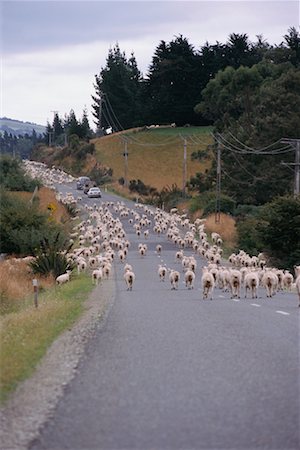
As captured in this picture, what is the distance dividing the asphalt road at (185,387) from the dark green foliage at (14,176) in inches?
2370

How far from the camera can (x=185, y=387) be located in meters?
10.2

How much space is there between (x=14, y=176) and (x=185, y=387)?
6989cm

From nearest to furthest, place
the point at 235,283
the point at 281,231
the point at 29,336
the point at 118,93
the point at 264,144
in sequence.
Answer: the point at 29,336, the point at 235,283, the point at 281,231, the point at 264,144, the point at 118,93

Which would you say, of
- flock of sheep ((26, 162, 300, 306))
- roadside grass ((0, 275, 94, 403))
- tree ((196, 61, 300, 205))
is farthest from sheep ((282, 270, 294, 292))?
tree ((196, 61, 300, 205))

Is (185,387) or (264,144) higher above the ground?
(264,144)

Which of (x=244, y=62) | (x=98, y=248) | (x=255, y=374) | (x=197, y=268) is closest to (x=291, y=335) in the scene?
(x=255, y=374)

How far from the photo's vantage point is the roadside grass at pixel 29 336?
11203 mm

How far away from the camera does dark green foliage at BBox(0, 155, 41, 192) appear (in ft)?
254

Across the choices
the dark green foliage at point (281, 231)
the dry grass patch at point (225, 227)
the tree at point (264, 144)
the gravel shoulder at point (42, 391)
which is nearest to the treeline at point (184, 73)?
the tree at point (264, 144)

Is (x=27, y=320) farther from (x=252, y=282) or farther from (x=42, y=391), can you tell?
(x=252, y=282)

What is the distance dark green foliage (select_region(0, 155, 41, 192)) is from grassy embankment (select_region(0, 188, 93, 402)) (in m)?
41.9

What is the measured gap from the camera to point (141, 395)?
9.82 metres

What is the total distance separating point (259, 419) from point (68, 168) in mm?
146295

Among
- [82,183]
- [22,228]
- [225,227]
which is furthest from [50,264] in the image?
[82,183]
